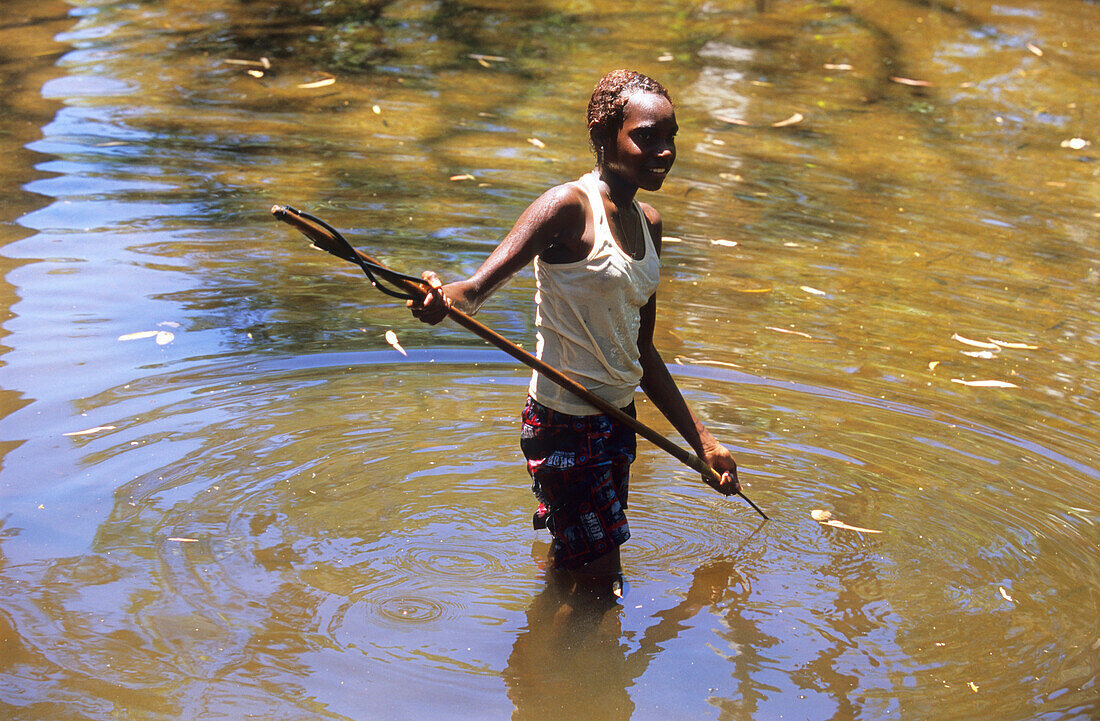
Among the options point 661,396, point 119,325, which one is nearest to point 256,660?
point 661,396

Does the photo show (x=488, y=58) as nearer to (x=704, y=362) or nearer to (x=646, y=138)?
(x=704, y=362)

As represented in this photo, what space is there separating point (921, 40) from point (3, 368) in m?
9.35

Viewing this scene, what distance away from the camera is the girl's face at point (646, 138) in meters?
3.25

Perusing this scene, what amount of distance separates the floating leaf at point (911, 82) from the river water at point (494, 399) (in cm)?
16

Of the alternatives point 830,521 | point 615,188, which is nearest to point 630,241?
point 615,188

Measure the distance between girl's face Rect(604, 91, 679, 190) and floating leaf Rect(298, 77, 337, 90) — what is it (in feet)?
24.0

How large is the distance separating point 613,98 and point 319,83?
7404 mm

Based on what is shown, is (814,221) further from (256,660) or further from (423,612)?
(256,660)

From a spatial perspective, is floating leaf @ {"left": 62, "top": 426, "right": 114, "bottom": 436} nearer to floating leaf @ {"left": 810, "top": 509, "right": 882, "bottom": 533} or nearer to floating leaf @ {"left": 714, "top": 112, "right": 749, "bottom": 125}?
floating leaf @ {"left": 810, "top": 509, "right": 882, "bottom": 533}

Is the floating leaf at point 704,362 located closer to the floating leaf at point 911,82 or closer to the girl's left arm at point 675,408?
the girl's left arm at point 675,408

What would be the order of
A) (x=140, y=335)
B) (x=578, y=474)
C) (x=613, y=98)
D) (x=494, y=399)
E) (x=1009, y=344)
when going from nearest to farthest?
(x=613, y=98) < (x=578, y=474) < (x=494, y=399) < (x=140, y=335) < (x=1009, y=344)

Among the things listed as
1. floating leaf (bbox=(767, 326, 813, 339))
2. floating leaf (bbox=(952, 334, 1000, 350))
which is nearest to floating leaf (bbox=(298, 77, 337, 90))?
floating leaf (bbox=(767, 326, 813, 339))

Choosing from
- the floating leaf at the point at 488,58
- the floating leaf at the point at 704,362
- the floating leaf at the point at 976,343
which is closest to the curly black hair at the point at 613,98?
the floating leaf at the point at 704,362

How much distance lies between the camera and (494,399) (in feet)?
17.4
